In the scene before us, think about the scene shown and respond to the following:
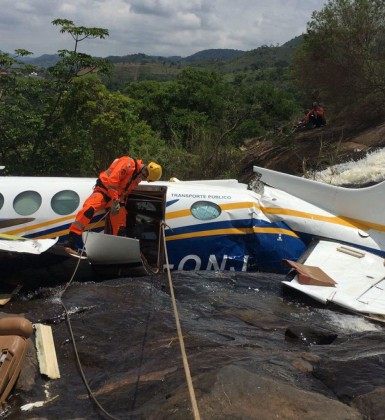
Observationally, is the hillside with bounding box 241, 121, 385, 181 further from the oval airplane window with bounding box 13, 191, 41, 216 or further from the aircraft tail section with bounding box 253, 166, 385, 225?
the oval airplane window with bounding box 13, 191, 41, 216

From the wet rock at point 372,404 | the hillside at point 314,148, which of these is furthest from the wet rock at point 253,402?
the hillside at point 314,148

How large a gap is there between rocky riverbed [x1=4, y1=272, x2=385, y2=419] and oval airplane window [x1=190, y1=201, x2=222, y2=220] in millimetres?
1034

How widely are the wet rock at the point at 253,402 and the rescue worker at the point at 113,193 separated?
4831 millimetres

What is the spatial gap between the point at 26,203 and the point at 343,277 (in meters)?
5.55

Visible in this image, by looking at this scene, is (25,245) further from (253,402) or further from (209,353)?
(253,402)

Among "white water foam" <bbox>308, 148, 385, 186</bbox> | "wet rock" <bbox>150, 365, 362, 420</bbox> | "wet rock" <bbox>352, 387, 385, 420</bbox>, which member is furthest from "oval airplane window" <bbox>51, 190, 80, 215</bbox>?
"white water foam" <bbox>308, 148, 385, 186</bbox>

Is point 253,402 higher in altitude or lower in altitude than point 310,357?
higher

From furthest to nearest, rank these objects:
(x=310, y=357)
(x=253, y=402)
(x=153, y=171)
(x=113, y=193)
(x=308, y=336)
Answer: (x=153, y=171)
(x=113, y=193)
(x=308, y=336)
(x=310, y=357)
(x=253, y=402)

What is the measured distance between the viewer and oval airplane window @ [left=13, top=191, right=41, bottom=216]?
913cm

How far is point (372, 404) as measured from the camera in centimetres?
377

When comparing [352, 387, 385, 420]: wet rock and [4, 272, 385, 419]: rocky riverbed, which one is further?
[4, 272, 385, 419]: rocky riverbed

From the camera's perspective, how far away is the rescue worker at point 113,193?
8.33 m

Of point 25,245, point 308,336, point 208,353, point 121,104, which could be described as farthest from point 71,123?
point 208,353

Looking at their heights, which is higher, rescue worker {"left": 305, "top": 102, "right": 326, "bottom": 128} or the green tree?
the green tree
